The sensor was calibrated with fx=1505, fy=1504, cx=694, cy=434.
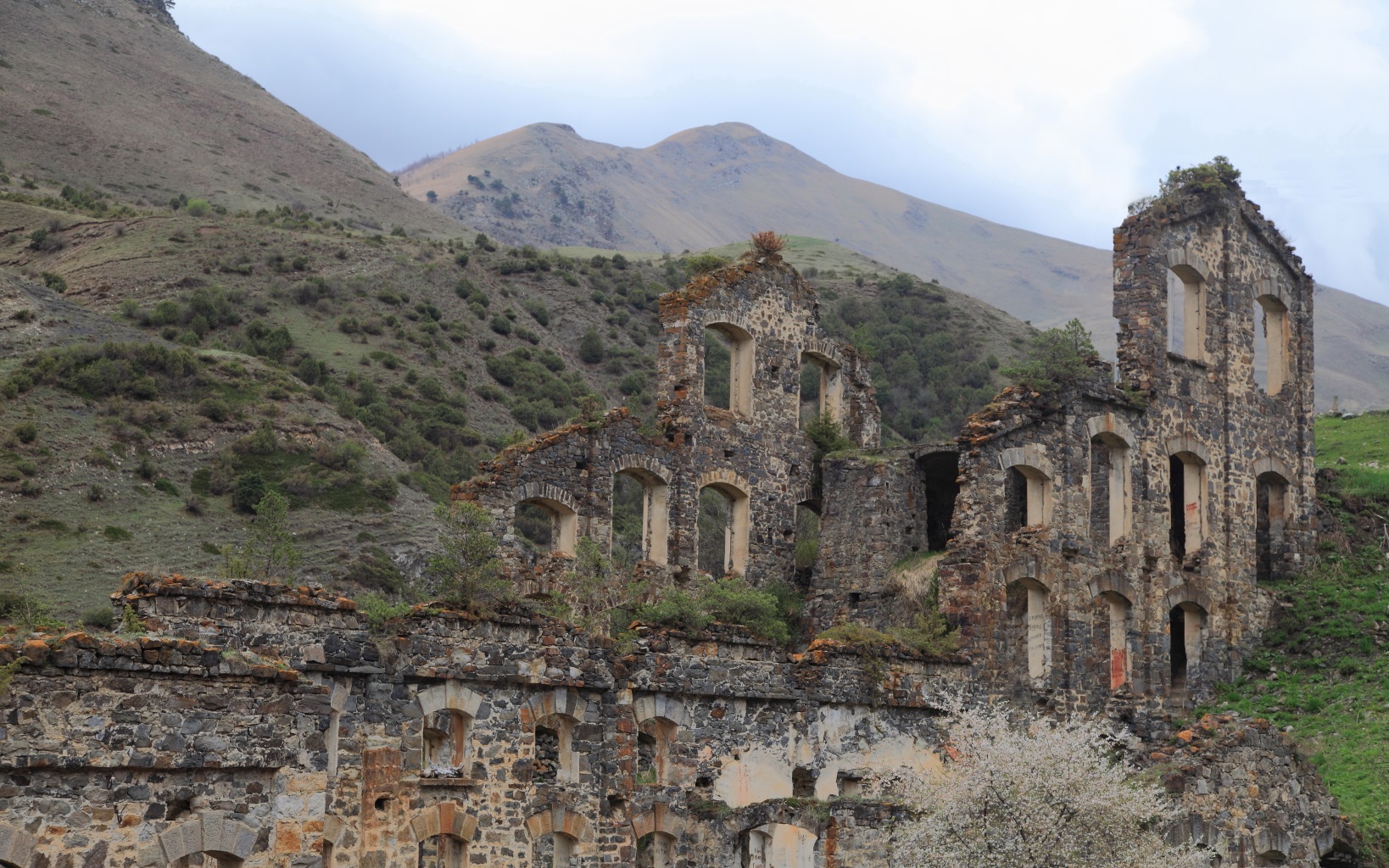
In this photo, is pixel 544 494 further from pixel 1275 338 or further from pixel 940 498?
pixel 1275 338

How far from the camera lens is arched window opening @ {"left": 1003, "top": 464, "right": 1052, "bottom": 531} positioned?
103ft

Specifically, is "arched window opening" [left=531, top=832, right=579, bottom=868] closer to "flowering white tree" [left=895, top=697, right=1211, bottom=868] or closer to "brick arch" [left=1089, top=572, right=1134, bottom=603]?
"flowering white tree" [left=895, top=697, right=1211, bottom=868]

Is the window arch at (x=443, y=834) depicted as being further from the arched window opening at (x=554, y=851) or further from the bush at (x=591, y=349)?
the bush at (x=591, y=349)

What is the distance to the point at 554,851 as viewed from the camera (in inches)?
805

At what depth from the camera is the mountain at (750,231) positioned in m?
150

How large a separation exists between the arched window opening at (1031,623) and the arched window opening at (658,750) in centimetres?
1033

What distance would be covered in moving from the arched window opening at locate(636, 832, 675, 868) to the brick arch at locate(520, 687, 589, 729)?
89.6 inches

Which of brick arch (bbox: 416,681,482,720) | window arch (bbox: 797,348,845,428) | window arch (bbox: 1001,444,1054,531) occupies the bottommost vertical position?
brick arch (bbox: 416,681,482,720)

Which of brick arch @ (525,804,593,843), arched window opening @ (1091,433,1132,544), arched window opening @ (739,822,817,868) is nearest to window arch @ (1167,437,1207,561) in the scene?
arched window opening @ (1091,433,1132,544)

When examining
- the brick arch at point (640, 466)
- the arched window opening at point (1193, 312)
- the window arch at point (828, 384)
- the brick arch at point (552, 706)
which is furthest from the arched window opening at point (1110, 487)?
the brick arch at point (552, 706)

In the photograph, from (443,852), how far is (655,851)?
361 centimetres

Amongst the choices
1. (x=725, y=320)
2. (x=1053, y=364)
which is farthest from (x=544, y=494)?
(x=1053, y=364)

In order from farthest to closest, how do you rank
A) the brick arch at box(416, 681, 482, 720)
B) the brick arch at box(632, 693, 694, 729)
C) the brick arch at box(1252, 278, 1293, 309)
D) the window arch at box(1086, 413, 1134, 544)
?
1. the brick arch at box(1252, 278, 1293, 309)
2. the window arch at box(1086, 413, 1134, 544)
3. the brick arch at box(632, 693, 694, 729)
4. the brick arch at box(416, 681, 482, 720)

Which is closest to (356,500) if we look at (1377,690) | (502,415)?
(502,415)
